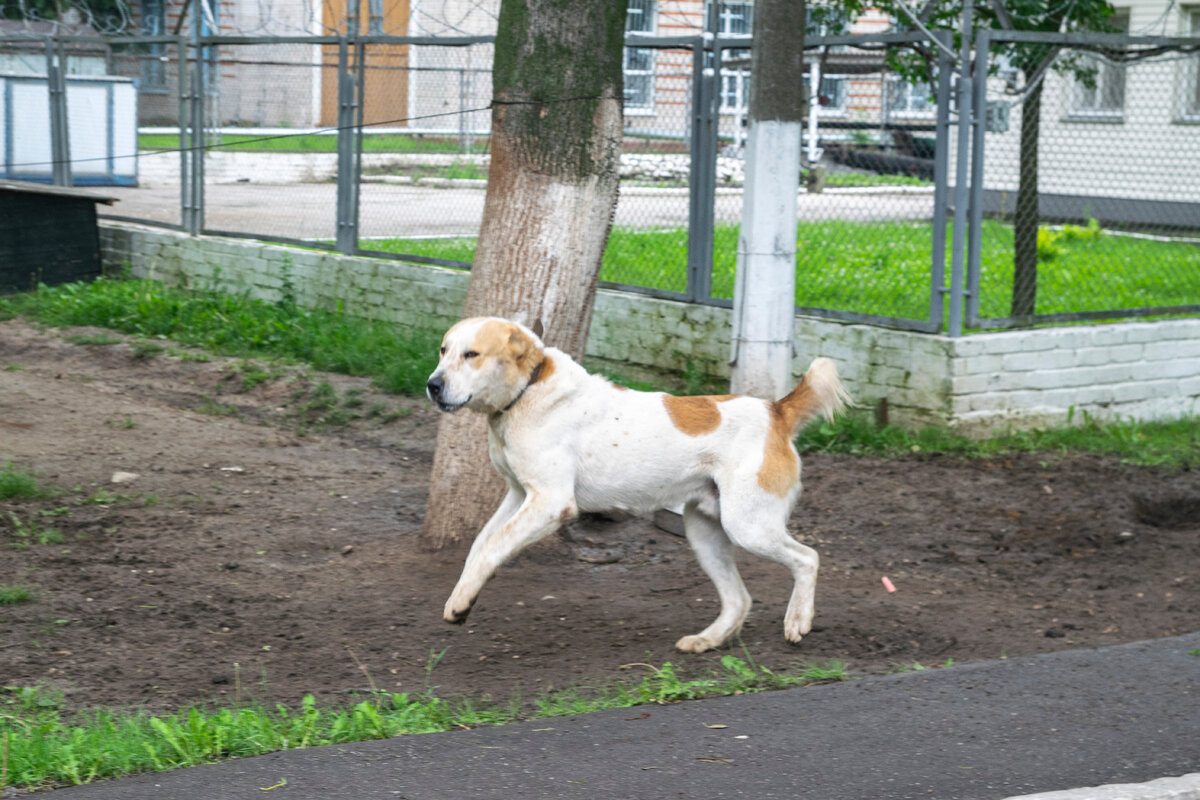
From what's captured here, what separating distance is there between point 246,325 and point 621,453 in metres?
6.91

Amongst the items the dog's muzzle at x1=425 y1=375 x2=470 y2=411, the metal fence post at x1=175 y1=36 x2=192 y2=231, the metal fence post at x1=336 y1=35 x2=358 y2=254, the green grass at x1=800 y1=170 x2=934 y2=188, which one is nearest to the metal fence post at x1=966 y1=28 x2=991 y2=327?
the green grass at x1=800 y1=170 x2=934 y2=188

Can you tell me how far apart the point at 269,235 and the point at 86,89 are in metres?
4.05

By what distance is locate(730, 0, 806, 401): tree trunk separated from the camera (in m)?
7.28

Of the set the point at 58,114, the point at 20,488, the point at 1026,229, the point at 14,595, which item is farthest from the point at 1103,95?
the point at 58,114

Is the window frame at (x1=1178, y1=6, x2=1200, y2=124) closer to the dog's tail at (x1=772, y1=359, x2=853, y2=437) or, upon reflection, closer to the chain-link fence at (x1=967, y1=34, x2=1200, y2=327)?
the chain-link fence at (x1=967, y1=34, x2=1200, y2=327)

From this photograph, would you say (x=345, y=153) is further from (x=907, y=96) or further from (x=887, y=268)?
(x=907, y=96)

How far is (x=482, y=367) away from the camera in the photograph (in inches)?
185

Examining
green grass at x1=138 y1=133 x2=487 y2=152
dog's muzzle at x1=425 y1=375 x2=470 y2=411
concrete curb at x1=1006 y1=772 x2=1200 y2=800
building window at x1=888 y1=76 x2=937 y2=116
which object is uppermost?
building window at x1=888 y1=76 x2=937 y2=116

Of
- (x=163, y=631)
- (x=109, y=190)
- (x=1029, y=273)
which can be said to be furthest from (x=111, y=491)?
(x=109, y=190)

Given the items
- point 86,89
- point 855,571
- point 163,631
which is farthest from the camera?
point 86,89

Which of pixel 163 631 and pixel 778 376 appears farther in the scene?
pixel 778 376

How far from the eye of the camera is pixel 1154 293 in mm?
9664

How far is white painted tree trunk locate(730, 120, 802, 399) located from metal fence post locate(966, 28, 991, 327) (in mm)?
1117

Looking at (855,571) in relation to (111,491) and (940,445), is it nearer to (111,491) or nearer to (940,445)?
(940,445)
